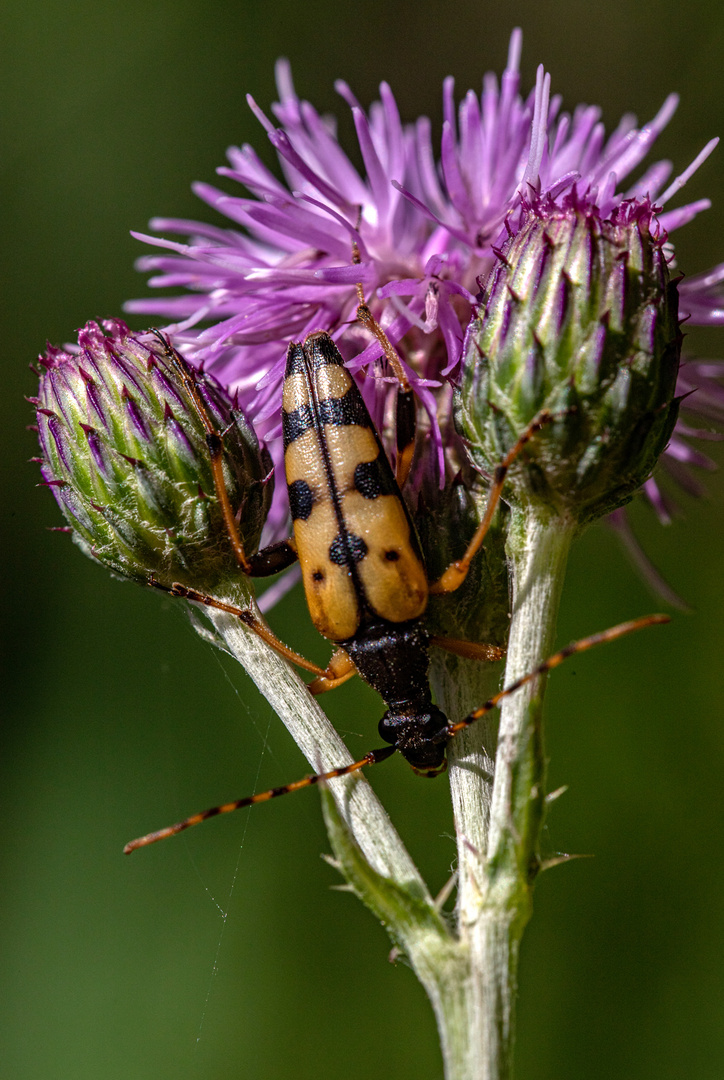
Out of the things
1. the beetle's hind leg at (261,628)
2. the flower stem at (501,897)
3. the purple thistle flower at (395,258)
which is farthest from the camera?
the purple thistle flower at (395,258)

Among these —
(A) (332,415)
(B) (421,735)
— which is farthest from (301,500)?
(B) (421,735)

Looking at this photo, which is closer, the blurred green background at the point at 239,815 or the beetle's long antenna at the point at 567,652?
the beetle's long antenna at the point at 567,652

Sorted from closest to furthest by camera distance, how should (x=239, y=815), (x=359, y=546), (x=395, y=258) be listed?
(x=359, y=546), (x=395, y=258), (x=239, y=815)

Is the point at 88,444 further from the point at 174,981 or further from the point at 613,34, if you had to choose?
the point at 613,34

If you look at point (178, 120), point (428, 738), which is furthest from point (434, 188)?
point (178, 120)

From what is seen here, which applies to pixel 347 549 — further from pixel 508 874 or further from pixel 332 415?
pixel 508 874

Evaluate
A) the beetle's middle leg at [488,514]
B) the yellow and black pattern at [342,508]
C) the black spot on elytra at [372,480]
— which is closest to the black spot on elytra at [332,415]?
the yellow and black pattern at [342,508]

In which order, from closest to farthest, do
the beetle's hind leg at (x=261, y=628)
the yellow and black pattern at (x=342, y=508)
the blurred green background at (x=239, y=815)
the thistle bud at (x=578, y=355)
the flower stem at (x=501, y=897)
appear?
the flower stem at (x=501, y=897), the thistle bud at (x=578, y=355), the yellow and black pattern at (x=342, y=508), the beetle's hind leg at (x=261, y=628), the blurred green background at (x=239, y=815)

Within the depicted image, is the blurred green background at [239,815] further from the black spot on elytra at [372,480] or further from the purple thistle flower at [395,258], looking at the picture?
the black spot on elytra at [372,480]
